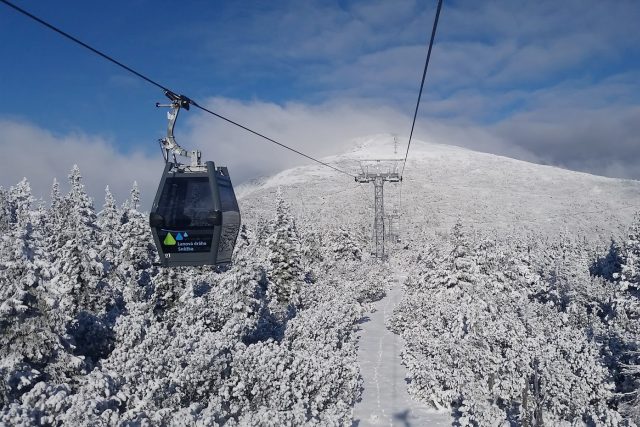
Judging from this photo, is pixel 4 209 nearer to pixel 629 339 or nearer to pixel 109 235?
pixel 109 235

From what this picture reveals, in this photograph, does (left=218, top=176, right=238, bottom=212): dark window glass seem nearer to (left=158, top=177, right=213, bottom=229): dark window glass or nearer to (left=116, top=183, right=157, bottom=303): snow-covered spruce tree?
(left=158, top=177, right=213, bottom=229): dark window glass

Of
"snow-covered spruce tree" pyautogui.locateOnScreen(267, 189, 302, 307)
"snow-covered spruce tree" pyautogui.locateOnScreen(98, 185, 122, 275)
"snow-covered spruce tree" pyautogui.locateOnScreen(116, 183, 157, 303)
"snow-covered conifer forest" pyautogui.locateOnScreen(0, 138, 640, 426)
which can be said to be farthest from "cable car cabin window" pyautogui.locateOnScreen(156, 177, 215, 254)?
"snow-covered spruce tree" pyautogui.locateOnScreen(267, 189, 302, 307)

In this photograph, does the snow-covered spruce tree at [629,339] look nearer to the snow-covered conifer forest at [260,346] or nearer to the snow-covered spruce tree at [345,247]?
the snow-covered conifer forest at [260,346]

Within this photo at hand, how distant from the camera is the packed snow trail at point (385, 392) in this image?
85.1 ft

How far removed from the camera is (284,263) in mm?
41281

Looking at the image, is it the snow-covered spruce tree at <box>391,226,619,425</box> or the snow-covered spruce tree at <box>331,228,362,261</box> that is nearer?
the snow-covered spruce tree at <box>391,226,619,425</box>

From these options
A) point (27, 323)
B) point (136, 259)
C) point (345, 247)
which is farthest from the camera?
point (345, 247)

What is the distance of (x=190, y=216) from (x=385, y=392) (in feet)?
76.3

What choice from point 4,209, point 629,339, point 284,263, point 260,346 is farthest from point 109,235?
point 4,209

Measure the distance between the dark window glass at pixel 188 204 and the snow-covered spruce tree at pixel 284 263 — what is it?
93.4 ft

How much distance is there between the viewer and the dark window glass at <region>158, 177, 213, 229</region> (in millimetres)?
11367

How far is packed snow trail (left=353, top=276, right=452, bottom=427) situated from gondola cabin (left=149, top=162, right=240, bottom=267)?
17.6 meters

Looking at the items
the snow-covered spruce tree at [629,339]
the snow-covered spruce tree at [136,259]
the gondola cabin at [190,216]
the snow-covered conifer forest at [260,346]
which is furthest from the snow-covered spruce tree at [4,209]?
the snow-covered spruce tree at [629,339]

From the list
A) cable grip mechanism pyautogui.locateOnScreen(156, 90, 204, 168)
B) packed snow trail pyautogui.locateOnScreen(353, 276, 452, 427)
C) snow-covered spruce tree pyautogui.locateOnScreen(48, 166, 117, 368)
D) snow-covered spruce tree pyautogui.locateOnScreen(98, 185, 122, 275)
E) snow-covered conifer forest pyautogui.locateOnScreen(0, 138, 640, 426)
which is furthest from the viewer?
snow-covered spruce tree pyautogui.locateOnScreen(98, 185, 122, 275)
